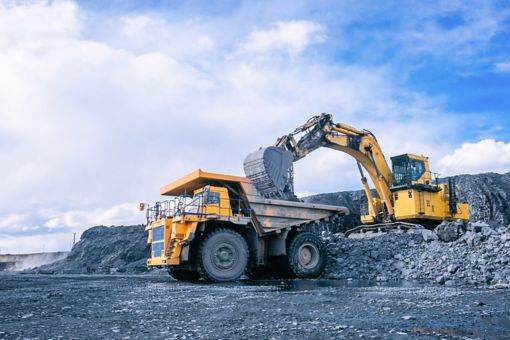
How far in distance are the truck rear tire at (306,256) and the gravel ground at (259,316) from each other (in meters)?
5.04

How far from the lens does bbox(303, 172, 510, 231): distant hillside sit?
31.8 meters

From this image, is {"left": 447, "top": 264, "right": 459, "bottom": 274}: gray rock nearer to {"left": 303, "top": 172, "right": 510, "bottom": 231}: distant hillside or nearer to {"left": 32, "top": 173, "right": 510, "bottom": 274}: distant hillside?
{"left": 32, "top": 173, "right": 510, "bottom": 274}: distant hillside

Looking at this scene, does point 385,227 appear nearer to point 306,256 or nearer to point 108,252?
point 306,256

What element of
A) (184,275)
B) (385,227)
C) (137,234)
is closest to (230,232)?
(184,275)

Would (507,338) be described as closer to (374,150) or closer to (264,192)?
(264,192)

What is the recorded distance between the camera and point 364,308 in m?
5.66

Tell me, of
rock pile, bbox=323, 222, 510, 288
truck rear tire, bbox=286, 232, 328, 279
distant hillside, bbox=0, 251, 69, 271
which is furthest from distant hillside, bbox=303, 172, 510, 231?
distant hillside, bbox=0, 251, 69, 271

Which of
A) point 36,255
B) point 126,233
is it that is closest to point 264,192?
point 126,233

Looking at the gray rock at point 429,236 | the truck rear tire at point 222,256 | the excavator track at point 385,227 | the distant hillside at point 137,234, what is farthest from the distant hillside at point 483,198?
the truck rear tire at point 222,256

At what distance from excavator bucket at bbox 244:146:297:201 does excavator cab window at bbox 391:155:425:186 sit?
6.96 m

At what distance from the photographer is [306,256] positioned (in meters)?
12.8

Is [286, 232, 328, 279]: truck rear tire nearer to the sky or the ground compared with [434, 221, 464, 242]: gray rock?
nearer to the ground

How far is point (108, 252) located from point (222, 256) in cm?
1764

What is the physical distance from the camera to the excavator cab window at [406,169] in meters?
18.1
